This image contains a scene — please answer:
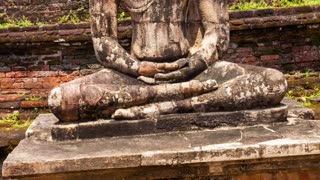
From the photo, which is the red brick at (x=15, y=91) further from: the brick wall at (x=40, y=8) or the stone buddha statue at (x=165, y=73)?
the stone buddha statue at (x=165, y=73)

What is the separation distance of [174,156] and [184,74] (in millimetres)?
916

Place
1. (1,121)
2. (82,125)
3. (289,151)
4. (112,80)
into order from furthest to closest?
(1,121) → (112,80) → (82,125) → (289,151)

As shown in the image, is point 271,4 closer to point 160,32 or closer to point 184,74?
point 160,32

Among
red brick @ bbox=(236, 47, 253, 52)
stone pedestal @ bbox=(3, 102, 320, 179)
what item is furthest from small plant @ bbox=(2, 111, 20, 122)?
stone pedestal @ bbox=(3, 102, 320, 179)

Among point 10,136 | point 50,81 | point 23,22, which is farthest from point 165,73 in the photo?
point 23,22

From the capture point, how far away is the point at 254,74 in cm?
382

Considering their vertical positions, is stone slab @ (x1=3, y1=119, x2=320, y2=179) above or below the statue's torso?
below

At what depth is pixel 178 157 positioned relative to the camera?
3168 mm

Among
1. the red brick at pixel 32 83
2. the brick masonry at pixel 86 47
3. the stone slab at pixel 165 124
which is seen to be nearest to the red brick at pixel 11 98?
the brick masonry at pixel 86 47

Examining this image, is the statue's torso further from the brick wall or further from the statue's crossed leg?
the brick wall

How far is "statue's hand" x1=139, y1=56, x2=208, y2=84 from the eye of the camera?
3871 mm

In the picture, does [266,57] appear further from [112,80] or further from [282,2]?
[112,80]

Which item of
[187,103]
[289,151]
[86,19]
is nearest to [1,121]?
[86,19]

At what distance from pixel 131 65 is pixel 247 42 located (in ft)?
13.9
